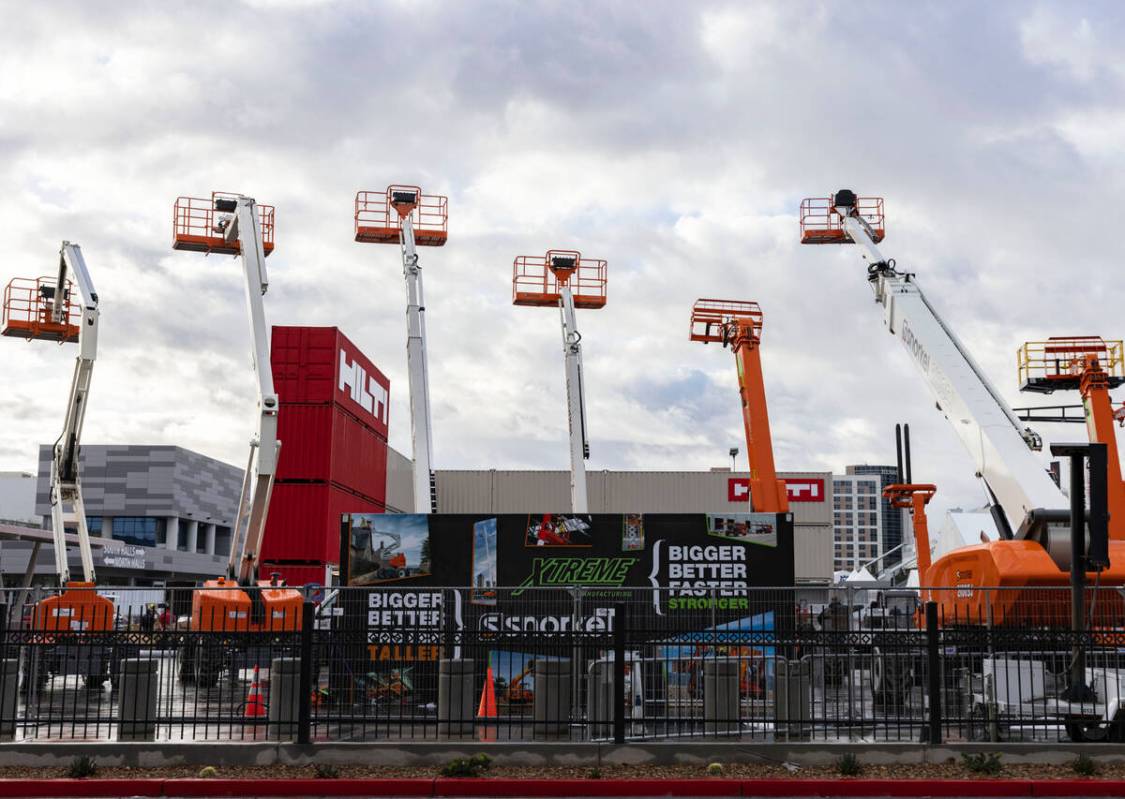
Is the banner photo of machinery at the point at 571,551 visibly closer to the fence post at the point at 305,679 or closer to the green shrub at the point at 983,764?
the fence post at the point at 305,679

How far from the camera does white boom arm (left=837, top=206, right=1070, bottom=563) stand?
62.7ft

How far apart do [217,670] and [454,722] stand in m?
2.91

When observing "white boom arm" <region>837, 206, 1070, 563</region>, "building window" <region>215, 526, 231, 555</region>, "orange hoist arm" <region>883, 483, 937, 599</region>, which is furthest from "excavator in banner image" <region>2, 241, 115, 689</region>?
"building window" <region>215, 526, 231, 555</region>

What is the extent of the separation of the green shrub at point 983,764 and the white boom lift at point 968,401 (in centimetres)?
609

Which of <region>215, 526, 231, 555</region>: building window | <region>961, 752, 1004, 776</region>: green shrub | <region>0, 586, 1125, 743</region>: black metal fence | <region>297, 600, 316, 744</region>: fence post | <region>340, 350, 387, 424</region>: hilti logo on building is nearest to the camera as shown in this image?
<region>961, 752, 1004, 776</region>: green shrub

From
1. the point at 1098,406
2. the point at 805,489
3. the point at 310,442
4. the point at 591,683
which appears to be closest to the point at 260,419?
the point at 591,683

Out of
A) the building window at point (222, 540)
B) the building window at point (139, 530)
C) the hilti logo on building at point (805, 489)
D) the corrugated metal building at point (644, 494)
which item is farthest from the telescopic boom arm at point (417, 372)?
the building window at point (222, 540)

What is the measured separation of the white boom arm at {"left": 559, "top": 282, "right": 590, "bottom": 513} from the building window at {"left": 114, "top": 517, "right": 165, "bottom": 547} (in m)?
57.4

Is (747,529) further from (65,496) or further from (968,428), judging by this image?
(65,496)

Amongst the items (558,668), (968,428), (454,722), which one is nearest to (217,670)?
(454,722)

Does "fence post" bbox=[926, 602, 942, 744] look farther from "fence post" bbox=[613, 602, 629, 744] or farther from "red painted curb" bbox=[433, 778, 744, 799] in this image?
"fence post" bbox=[613, 602, 629, 744]

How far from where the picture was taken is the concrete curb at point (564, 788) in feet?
38.3

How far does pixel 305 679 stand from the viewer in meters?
12.8

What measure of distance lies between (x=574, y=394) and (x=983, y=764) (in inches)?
715
